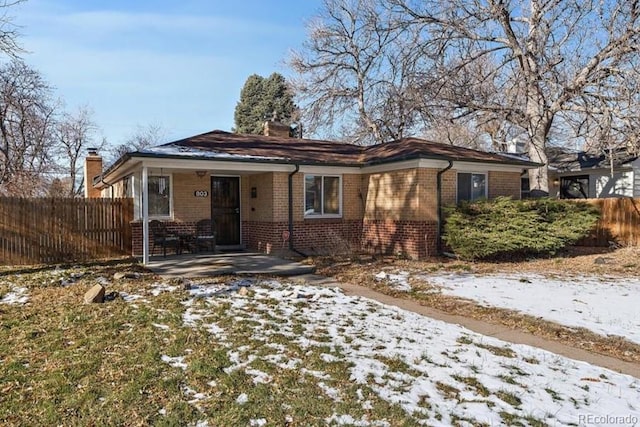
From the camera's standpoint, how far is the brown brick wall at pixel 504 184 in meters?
13.1

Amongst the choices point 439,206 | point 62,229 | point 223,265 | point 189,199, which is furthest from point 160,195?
point 439,206

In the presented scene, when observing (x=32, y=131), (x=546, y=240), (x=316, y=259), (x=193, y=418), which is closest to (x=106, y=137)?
(x=32, y=131)

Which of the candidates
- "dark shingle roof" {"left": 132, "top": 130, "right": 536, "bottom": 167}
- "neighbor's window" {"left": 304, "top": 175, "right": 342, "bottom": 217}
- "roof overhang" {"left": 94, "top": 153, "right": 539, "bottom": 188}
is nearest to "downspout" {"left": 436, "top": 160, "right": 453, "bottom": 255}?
"roof overhang" {"left": 94, "top": 153, "right": 539, "bottom": 188}

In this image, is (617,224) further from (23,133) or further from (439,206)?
(23,133)

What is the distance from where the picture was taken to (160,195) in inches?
472

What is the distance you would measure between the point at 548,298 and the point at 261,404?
558 centimetres

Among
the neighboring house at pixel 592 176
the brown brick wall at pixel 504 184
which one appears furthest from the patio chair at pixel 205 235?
the neighboring house at pixel 592 176

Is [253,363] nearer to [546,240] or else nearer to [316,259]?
[316,259]

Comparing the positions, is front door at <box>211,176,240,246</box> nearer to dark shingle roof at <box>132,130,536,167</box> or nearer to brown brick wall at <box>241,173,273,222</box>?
brown brick wall at <box>241,173,273,222</box>

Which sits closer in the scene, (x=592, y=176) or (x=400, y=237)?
(x=400, y=237)

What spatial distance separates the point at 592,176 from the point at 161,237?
21.4 metres

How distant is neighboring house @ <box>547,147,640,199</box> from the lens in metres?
20.6

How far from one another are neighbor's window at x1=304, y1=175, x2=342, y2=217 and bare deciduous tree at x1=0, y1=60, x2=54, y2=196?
14720 millimetres

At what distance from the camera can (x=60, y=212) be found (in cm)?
1136
